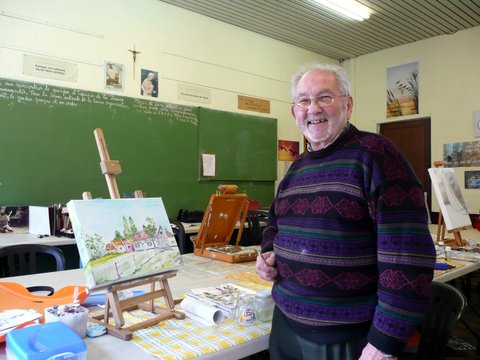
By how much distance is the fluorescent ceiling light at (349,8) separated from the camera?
4.48 metres

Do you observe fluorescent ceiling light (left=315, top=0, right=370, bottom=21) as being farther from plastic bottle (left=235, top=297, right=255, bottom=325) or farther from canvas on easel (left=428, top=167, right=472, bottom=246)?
plastic bottle (left=235, top=297, right=255, bottom=325)

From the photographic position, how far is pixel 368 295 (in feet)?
3.82

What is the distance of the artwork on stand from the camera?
1.28 meters

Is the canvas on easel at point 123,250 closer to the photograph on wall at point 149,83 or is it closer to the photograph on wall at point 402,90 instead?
the photograph on wall at point 149,83

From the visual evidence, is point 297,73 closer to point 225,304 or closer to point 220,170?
point 225,304

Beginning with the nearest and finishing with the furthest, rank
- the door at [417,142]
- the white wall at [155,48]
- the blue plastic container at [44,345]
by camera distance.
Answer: the blue plastic container at [44,345]
the white wall at [155,48]
the door at [417,142]

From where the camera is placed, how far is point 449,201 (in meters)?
3.28

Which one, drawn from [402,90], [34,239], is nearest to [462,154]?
[402,90]

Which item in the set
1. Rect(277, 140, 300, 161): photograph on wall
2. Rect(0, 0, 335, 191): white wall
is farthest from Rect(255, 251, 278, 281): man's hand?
Rect(277, 140, 300, 161): photograph on wall

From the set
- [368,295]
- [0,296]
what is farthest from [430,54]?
[0,296]

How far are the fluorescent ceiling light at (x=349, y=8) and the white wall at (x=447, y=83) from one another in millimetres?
1353

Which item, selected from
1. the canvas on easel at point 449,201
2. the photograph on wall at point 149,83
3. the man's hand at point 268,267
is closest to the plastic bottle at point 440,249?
the canvas on easel at point 449,201

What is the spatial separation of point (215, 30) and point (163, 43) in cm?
80

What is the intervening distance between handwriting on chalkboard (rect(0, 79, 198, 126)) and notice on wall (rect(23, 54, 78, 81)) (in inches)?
4.5
